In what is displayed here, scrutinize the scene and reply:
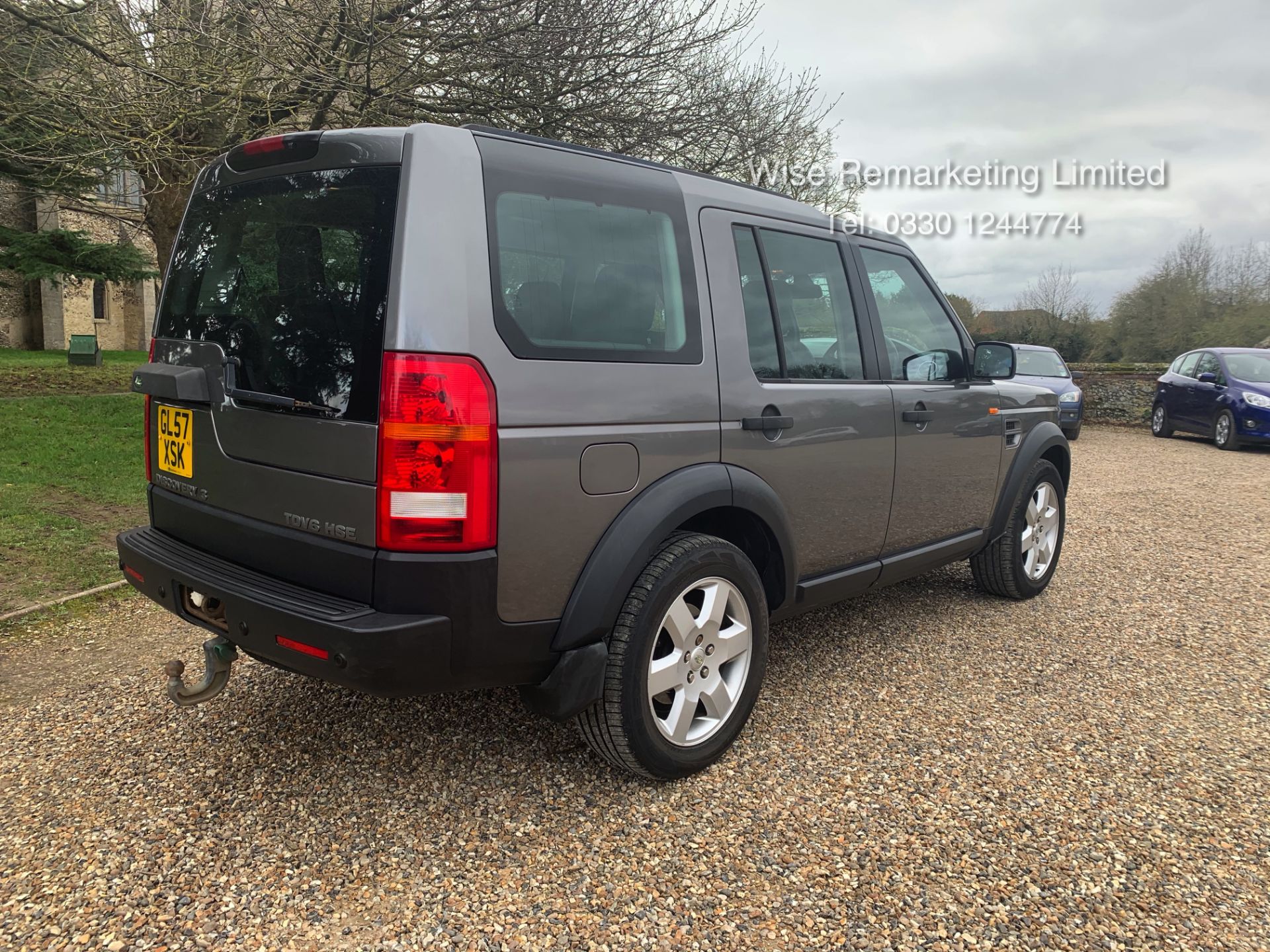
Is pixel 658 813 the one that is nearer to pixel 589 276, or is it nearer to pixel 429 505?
pixel 429 505

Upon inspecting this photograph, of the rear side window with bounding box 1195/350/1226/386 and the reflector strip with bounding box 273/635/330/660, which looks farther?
the rear side window with bounding box 1195/350/1226/386

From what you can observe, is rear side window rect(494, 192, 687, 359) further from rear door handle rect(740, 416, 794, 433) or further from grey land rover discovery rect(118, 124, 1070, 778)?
rear door handle rect(740, 416, 794, 433)

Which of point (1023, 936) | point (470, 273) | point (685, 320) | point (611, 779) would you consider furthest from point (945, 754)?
point (470, 273)

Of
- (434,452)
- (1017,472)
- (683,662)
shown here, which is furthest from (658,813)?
(1017,472)

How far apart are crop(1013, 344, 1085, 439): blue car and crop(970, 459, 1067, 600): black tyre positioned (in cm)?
973

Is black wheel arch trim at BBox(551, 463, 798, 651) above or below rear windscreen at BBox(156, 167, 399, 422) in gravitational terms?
below

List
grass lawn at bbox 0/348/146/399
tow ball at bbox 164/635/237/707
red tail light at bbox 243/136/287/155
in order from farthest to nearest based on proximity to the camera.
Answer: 1. grass lawn at bbox 0/348/146/399
2. tow ball at bbox 164/635/237/707
3. red tail light at bbox 243/136/287/155

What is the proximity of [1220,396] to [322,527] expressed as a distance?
1553 cm

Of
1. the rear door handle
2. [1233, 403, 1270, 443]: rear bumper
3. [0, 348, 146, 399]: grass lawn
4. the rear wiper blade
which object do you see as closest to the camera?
the rear wiper blade

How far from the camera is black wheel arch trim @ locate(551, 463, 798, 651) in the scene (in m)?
2.48

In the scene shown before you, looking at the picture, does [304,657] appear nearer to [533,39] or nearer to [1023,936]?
[1023,936]

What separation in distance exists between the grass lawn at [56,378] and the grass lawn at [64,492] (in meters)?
1.65

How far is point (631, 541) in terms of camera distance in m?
2.53

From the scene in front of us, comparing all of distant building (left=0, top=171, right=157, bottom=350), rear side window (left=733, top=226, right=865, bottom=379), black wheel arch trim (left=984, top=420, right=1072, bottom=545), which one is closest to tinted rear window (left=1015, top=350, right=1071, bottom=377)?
black wheel arch trim (left=984, top=420, right=1072, bottom=545)
